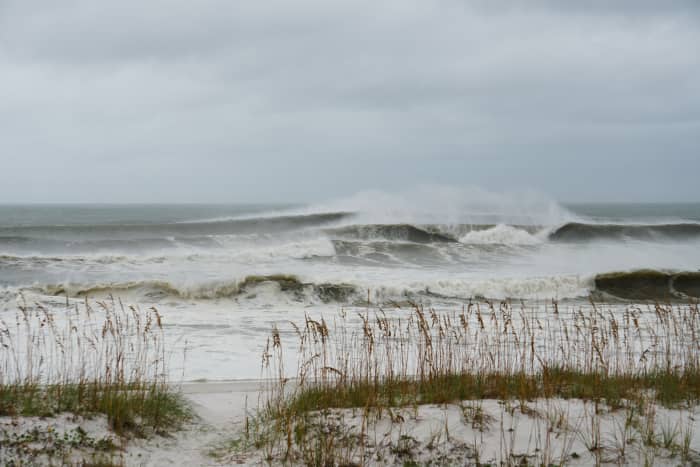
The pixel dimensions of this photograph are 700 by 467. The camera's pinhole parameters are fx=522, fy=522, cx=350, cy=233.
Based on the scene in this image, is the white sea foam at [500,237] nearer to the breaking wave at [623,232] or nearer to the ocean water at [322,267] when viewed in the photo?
the ocean water at [322,267]

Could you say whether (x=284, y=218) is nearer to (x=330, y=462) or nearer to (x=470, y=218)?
(x=470, y=218)

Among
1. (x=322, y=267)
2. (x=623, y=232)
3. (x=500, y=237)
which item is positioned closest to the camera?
(x=322, y=267)

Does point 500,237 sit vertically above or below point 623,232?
below

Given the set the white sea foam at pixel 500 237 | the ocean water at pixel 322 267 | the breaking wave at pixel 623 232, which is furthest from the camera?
the breaking wave at pixel 623 232

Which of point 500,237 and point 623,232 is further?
point 623,232

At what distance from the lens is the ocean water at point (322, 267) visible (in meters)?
13.0

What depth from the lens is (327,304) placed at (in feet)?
48.3

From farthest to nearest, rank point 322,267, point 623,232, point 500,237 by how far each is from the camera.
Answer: point 623,232, point 500,237, point 322,267

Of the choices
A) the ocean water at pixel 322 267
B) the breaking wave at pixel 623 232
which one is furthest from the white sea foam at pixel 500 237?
the breaking wave at pixel 623 232

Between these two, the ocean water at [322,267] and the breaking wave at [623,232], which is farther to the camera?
the breaking wave at [623,232]

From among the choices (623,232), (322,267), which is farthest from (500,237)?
(322,267)

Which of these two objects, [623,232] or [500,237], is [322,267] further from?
Answer: [623,232]

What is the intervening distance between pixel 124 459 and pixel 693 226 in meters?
42.5

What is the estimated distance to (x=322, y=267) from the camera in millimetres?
20969
